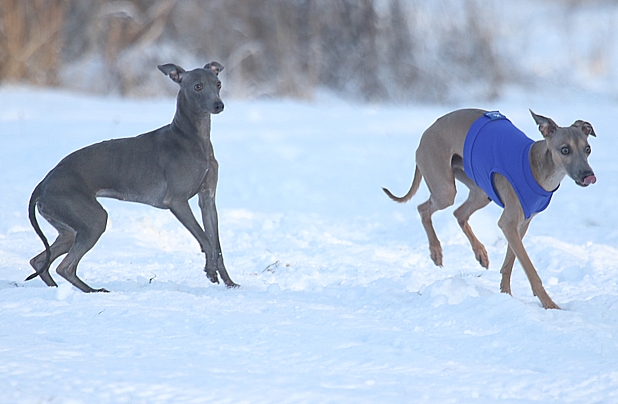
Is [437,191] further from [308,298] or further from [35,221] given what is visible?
[35,221]

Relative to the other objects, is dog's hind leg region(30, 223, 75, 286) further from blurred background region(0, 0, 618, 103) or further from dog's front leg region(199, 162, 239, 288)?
blurred background region(0, 0, 618, 103)

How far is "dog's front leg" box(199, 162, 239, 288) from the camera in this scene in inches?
220

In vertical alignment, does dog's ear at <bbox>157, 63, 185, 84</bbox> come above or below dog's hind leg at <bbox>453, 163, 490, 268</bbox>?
above

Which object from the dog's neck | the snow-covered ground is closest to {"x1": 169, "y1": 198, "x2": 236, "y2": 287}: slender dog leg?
the snow-covered ground

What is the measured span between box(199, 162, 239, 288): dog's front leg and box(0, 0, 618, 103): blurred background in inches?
396

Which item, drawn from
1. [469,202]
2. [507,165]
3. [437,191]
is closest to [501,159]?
[507,165]

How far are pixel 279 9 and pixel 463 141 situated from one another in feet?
37.5

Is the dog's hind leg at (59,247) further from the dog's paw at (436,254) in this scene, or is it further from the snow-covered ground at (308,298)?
the dog's paw at (436,254)

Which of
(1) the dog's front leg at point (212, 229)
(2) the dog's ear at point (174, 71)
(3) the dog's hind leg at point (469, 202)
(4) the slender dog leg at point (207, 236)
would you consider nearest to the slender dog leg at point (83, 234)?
(4) the slender dog leg at point (207, 236)

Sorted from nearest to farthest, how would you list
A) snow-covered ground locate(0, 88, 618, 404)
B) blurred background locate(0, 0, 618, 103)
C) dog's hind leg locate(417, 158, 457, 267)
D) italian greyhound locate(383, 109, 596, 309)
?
snow-covered ground locate(0, 88, 618, 404) < italian greyhound locate(383, 109, 596, 309) < dog's hind leg locate(417, 158, 457, 267) < blurred background locate(0, 0, 618, 103)

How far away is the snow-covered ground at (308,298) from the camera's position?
3594 millimetres

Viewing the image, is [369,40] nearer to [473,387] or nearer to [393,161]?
[393,161]

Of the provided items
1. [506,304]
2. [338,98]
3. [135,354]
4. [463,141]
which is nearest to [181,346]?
[135,354]

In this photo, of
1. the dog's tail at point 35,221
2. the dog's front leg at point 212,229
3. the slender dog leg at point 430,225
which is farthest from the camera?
the slender dog leg at point 430,225
